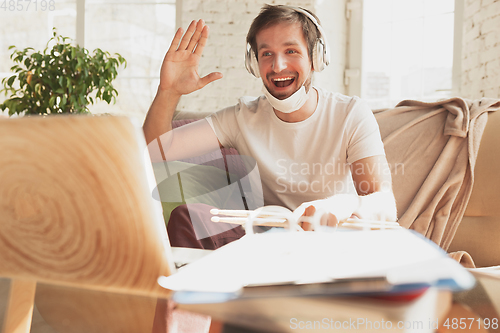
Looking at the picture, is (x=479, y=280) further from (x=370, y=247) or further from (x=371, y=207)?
(x=371, y=207)

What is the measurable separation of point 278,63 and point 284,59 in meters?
0.03

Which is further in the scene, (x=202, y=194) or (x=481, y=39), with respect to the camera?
(x=481, y=39)

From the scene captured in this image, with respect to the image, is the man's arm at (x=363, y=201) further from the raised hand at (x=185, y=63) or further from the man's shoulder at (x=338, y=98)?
the raised hand at (x=185, y=63)

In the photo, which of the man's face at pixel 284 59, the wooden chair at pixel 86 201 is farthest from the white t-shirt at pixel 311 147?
the wooden chair at pixel 86 201

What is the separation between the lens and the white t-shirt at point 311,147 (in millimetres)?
1250

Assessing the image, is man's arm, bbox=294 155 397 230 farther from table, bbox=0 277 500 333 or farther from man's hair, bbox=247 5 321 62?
man's hair, bbox=247 5 321 62

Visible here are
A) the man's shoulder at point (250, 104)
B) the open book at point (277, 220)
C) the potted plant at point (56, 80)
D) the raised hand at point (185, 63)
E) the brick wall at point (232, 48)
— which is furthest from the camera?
the brick wall at point (232, 48)

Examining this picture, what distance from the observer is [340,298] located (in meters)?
0.35

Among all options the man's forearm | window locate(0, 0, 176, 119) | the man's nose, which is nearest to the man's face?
the man's nose

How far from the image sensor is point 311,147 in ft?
4.21

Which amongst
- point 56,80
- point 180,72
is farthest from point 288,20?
point 56,80

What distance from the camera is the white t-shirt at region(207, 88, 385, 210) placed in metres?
1.25

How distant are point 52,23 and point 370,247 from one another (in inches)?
156

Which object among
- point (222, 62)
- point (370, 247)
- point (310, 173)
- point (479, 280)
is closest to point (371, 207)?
point (310, 173)
